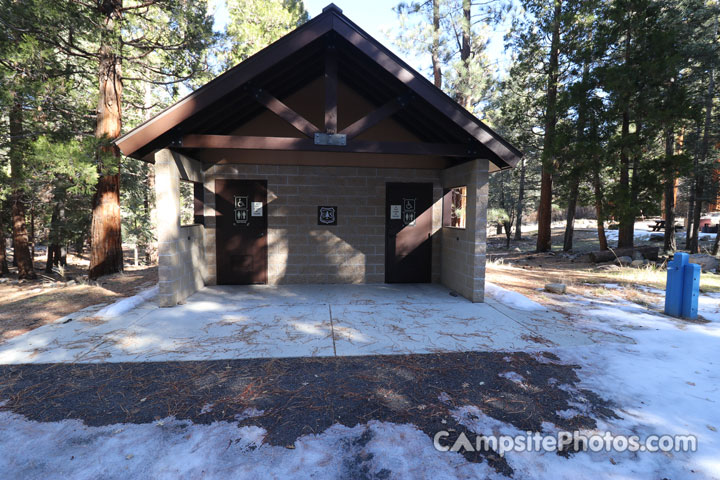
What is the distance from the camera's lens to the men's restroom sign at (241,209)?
753 cm

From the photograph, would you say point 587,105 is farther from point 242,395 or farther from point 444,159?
point 242,395

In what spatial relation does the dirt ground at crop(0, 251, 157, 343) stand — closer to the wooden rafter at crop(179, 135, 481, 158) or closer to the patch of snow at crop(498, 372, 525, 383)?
the wooden rafter at crop(179, 135, 481, 158)

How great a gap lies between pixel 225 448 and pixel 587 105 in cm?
1414

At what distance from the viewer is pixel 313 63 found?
21.4ft

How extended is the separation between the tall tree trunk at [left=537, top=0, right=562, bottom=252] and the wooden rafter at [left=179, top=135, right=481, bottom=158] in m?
8.66

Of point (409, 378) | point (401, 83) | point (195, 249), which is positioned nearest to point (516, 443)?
point (409, 378)

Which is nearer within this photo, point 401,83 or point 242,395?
point 242,395

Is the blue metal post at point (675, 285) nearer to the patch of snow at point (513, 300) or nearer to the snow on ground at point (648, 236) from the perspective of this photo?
the patch of snow at point (513, 300)

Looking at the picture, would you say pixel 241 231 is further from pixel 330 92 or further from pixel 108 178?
pixel 108 178

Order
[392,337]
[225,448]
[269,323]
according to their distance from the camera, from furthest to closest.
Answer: [269,323] → [392,337] → [225,448]

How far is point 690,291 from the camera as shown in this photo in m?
5.64

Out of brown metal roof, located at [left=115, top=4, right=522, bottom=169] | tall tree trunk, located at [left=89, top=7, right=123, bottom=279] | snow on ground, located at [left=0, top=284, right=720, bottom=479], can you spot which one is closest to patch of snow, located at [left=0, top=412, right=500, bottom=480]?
snow on ground, located at [left=0, top=284, right=720, bottom=479]

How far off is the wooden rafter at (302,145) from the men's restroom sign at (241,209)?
1951 mm

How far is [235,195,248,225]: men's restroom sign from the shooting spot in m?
7.53
